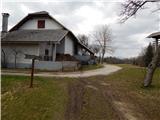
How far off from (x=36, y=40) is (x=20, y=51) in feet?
9.30

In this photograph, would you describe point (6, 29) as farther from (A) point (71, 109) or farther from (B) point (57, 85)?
(A) point (71, 109)

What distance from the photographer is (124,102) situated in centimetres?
1396

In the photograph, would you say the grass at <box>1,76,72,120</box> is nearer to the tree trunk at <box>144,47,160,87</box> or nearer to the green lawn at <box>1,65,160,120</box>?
the green lawn at <box>1,65,160,120</box>

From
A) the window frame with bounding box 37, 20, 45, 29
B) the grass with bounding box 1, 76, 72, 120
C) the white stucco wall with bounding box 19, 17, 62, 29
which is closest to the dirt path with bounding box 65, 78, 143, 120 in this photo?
the grass with bounding box 1, 76, 72, 120

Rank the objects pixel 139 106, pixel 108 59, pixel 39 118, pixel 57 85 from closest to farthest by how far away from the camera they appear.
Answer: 1. pixel 39 118
2. pixel 139 106
3. pixel 57 85
4. pixel 108 59

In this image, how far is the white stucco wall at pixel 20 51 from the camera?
31589 mm

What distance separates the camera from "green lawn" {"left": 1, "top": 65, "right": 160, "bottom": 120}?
1249cm

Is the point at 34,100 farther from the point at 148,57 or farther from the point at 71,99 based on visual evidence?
the point at 148,57

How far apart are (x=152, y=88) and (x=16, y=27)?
75.4 ft

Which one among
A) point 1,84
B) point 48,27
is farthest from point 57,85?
point 48,27

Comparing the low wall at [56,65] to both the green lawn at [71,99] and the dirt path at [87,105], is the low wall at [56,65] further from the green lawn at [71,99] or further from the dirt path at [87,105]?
the dirt path at [87,105]

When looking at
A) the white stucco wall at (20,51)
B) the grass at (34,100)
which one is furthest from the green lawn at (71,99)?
the white stucco wall at (20,51)

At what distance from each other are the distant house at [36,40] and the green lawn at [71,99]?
37.2ft

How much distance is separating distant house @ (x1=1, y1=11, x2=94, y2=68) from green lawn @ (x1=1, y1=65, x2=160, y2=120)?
11327 millimetres
